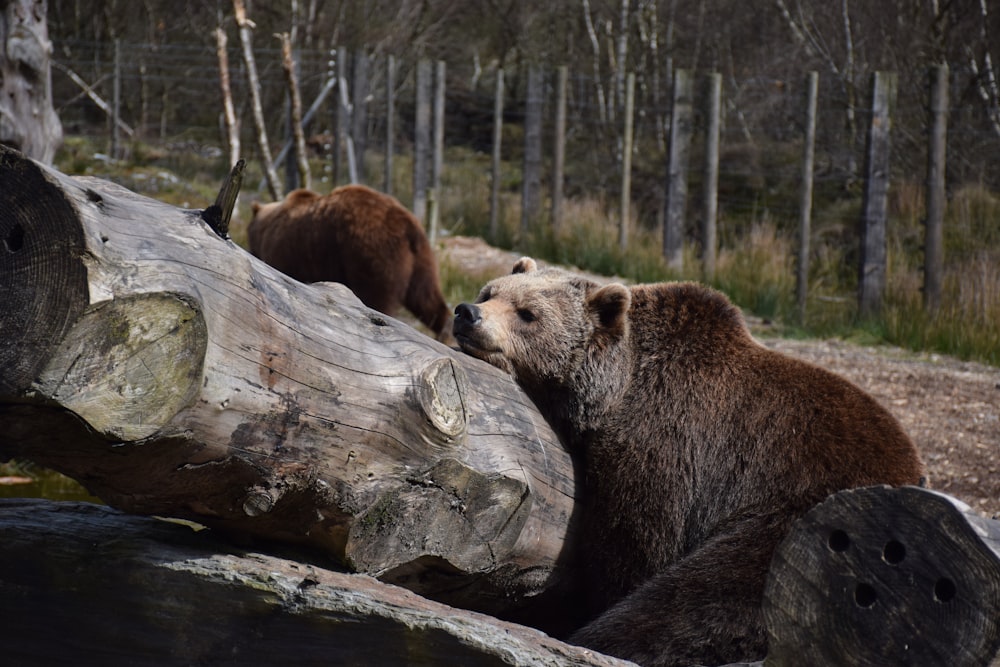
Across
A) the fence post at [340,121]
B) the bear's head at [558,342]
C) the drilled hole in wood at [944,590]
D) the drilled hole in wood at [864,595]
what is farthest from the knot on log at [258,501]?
the fence post at [340,121]

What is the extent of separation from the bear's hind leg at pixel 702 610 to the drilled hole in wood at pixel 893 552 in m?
0.66

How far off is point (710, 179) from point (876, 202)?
2083 millimetres

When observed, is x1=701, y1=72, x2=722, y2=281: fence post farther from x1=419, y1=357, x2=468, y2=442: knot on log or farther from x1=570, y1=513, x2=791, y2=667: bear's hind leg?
x1=419, y1=357, x2=468, y2=442: knot on log

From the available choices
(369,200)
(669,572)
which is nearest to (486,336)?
(669,572)

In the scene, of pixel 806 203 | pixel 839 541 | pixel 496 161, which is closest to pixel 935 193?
pixel 806 203

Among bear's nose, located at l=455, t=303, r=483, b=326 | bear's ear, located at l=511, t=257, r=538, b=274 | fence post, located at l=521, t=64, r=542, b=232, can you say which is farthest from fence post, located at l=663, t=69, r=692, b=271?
bear's nose, located at l=455, t=303, r=483, b=326

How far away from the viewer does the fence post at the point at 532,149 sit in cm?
1441

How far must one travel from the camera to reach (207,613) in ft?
8.66

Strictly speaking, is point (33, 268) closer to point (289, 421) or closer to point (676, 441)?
point (289, 421)

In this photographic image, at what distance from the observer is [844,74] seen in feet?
62.6

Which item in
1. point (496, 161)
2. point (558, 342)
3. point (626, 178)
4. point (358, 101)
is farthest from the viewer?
point (496, 161)

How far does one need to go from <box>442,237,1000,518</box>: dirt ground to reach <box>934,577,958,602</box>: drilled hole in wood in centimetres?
311

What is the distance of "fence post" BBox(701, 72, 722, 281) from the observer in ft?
39.1

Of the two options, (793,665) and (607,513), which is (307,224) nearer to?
(607,513)
